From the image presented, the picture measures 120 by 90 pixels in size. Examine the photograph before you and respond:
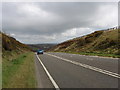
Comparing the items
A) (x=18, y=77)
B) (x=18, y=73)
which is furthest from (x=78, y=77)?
(x=18, y=73)

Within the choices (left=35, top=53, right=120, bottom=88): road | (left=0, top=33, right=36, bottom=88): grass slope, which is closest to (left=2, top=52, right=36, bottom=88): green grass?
(left=0, top=33, right=36, bottom=88): grass slope

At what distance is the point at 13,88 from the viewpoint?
8.11m

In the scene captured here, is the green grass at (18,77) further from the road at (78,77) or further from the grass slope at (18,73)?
the road at (78,77)

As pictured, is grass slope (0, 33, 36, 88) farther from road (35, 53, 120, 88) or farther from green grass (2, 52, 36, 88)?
road (35, 53, 120, 88)

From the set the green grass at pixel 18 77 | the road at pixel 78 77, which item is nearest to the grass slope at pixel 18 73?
the green grass at pixel 18 77

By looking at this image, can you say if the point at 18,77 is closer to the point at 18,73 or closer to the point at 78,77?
the point at 18,73

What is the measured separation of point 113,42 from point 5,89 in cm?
5438

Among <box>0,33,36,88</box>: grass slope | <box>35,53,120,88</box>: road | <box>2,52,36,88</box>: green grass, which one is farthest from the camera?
<box>0,33,36,88</box>: grass slope

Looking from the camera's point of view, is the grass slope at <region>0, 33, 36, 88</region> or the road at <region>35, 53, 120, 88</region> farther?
the grass slope at <region>0, 33, 36, 88</region>

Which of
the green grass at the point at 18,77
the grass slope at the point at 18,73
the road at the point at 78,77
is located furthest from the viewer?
the grass slope at the point at 18,73

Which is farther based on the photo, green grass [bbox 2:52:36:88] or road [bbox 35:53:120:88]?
green grass [bbox 2:52:36:88]

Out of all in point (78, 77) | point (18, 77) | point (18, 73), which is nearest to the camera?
point (78, 77)

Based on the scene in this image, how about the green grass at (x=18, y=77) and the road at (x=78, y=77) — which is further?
the green grass at (x=18, y=77)

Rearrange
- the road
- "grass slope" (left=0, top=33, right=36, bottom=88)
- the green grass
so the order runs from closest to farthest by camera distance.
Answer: the road < the green grass < "grass slope" (left=0, top=33, right=36, bottom=88)
